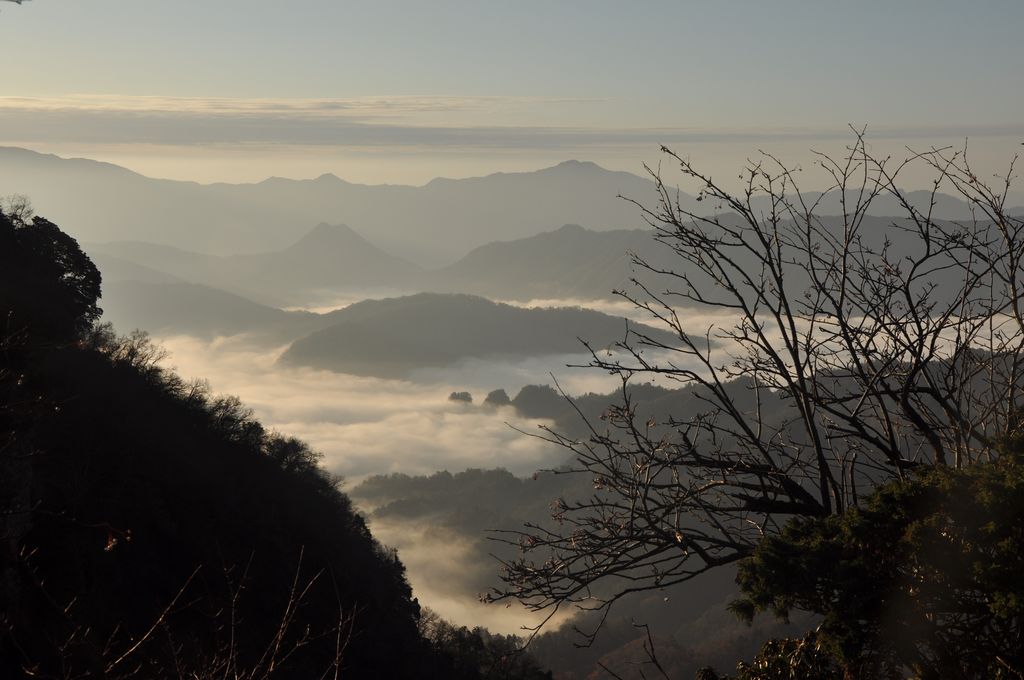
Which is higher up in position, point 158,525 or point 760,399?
point 760,399

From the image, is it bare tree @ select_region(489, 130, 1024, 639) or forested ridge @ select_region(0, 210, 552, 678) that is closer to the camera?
bare tree @ select_region(489, 130, 1024, 639)

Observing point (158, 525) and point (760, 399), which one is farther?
point (158, 525)

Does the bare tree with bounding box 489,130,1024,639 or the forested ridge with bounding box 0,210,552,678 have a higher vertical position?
the bare tree with bounding box 489,130,1024,639

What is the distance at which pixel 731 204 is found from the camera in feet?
20.7

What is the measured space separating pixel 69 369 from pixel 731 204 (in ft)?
107

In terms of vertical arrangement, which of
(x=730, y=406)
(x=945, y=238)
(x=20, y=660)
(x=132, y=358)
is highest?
(x=945, y=238)

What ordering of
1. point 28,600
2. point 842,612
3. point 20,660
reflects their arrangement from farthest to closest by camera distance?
point 28,600 → point 20,660 → point 842,612

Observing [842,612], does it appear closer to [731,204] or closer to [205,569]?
[731,204]

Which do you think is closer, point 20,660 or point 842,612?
point 842,612

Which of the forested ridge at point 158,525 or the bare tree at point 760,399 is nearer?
the bare tree at point 760,399

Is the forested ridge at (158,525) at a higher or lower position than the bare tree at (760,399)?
lower

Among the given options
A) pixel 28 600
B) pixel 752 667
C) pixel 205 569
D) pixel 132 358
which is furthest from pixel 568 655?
pixel 752 667

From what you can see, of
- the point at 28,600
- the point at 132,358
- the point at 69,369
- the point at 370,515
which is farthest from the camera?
the point at 370,515

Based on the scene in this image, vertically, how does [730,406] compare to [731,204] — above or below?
below
